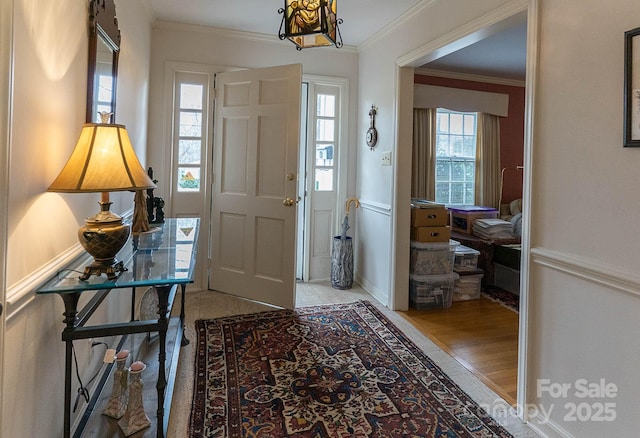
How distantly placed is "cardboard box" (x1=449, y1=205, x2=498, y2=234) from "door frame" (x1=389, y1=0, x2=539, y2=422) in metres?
1.42

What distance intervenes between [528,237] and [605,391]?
27.8 inches

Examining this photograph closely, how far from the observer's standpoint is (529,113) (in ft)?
5.98

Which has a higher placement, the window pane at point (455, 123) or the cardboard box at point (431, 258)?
the window pane at point (455, 123)

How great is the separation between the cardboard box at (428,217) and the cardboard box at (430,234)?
0.04m

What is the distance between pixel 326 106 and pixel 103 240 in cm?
314

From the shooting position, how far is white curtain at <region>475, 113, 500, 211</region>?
189 inches

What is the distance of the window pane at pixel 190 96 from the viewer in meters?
3.60

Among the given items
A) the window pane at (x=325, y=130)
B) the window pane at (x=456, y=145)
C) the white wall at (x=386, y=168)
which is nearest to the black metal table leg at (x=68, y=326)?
the white wall at (x=386, y=168)

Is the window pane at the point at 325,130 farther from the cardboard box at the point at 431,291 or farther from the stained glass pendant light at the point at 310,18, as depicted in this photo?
the stained glass pendant light at the point at 310,18

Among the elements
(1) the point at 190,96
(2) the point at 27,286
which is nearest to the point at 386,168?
(1) the point at 190,96

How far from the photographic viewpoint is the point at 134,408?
5.54ft

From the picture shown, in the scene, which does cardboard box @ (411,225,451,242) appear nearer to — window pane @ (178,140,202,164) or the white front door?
the white front door

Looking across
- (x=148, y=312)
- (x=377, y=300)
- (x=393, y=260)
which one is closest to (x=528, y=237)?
(x=393, y=260)

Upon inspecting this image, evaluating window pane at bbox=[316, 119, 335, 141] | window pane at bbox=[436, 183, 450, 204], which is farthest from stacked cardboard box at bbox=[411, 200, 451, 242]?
window pane at bbox=[436, 183, 450, 204]
